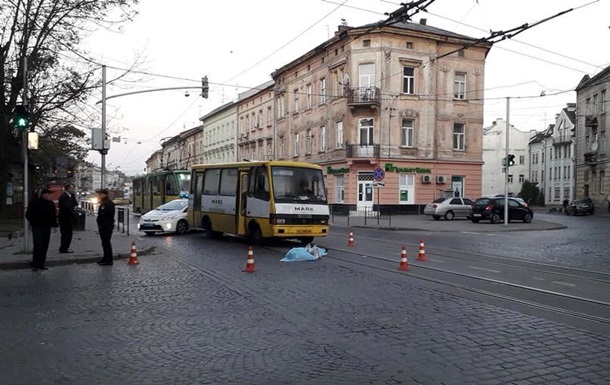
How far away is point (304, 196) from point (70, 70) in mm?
12665

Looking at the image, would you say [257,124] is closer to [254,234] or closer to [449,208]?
[449,208]

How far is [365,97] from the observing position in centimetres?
4050

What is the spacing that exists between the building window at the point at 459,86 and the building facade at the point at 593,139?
58.8 ft

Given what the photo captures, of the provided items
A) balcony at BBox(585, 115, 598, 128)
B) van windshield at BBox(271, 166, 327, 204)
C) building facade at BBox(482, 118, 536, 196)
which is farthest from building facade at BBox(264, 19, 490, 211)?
building facade at BBox(482, 118, 536, 196)

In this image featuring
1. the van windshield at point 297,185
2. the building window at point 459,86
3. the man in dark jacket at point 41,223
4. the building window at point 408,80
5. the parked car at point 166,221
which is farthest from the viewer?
the building window at point 459,86

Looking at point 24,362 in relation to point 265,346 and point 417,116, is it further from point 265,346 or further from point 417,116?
point 417,116

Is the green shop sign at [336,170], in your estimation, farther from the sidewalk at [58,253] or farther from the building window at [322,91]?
the sidewalk at [58,253]

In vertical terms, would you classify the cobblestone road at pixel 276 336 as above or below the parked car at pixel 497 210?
below

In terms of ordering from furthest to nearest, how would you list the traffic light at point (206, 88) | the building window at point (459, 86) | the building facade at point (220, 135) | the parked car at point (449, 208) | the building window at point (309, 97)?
the building facade at point (220, 135) < the building window at point (309, 97) < the building window at point (459, 86) < the parked car at point (449, 208) < the traffic light at point (206, 88)

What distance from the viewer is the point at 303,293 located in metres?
9.38

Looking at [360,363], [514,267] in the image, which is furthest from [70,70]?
[360,363]

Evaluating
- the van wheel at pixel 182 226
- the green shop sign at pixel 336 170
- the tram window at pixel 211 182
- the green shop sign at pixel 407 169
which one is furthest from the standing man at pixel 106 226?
the green shop sign at pixel 407 169

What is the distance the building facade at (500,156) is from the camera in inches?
3398

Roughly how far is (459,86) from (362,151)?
33.9 feet
